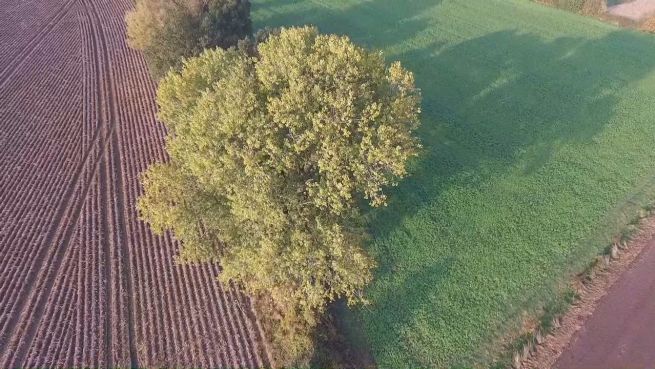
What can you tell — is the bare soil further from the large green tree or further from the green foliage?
the green foliage

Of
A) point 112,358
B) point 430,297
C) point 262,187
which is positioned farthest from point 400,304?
point 112,358

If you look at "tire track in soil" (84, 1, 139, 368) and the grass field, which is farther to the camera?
the grass field

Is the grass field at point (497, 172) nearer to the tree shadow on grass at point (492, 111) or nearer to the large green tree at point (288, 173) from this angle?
the tree shadow on grass at point (492, 111)

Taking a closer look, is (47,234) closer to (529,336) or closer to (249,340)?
(249,340)

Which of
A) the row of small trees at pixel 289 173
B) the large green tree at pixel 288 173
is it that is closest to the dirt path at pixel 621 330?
the row of small trees at pixel 289 173

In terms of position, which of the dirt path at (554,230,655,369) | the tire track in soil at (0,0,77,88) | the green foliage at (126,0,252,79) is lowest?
the dirt path at (554,230,655,369)

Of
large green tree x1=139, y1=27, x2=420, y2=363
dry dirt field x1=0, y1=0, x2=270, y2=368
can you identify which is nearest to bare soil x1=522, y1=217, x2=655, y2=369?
large green tree x1=139, y1=27, x2=420, y2=363
